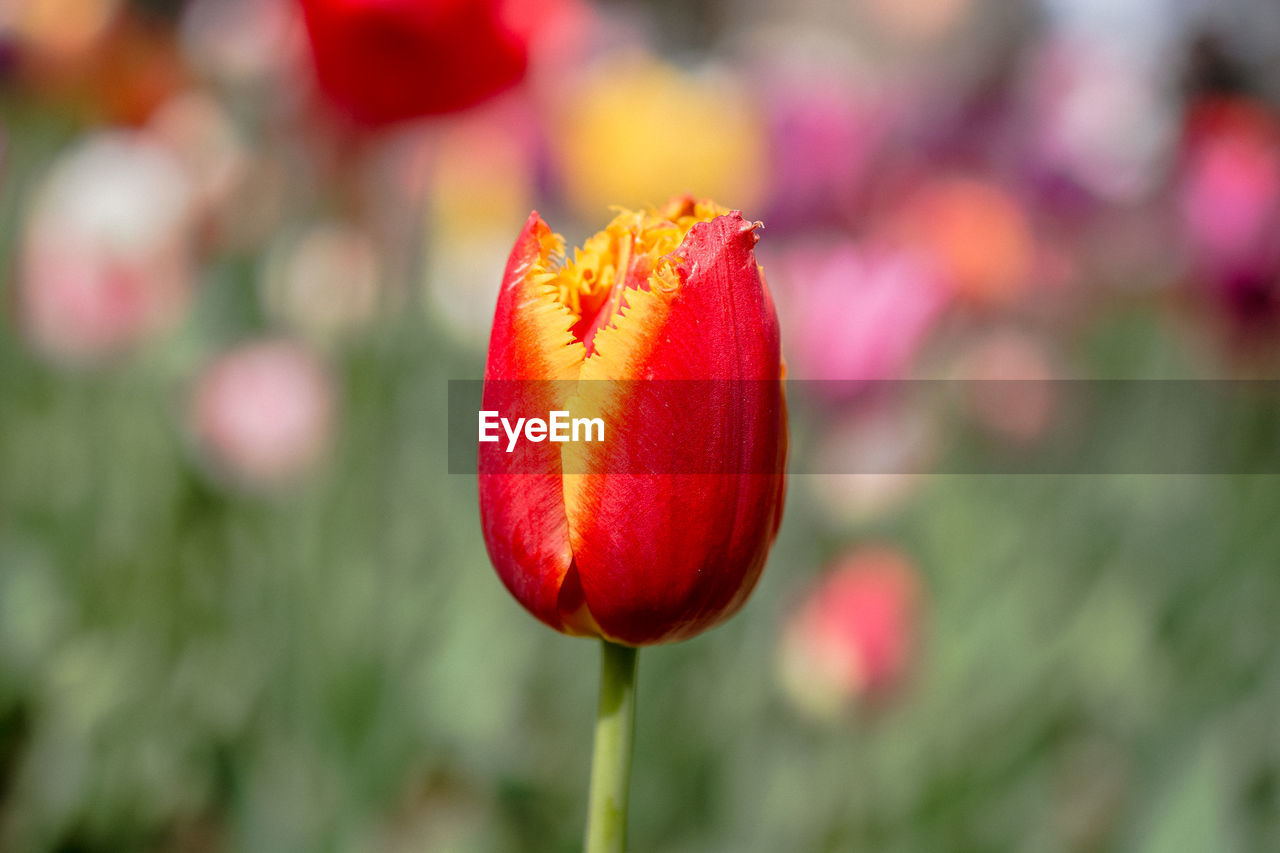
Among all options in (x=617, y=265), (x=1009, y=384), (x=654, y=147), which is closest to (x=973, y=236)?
(x=1009, y=384)

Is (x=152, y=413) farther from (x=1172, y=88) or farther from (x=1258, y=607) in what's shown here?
(x=1172, y=88)

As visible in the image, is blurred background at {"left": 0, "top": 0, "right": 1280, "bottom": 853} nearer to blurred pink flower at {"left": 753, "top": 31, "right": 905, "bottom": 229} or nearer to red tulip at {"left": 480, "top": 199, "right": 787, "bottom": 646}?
blurred pink flower at {"left": 753, "top": 31, "right": 905, "bottom": 229}

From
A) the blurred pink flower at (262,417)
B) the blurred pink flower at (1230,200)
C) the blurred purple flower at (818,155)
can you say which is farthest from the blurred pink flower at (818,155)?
the blurred pink flower at (262,417)

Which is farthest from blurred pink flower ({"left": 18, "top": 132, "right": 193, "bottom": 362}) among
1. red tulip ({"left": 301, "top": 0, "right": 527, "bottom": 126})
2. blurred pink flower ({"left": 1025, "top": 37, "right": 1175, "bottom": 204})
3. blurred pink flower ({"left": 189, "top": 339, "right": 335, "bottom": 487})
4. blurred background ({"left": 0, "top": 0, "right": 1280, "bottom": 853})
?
blurred pink flower ({"left": 1025, "top": 37, "right": 1175, "bottom": 204})

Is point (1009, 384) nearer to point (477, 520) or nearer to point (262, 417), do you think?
point (477, 520)

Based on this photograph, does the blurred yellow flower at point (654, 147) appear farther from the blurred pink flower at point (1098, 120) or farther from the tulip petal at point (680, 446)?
the tulip petal at point (680, 446)
